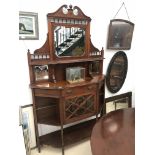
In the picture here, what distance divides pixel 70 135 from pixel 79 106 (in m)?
0.55

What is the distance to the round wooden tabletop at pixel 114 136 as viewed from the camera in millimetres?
1246

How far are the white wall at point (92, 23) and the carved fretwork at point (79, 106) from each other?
20.5 inches

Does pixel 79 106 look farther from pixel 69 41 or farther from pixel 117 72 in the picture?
pixel 117 72

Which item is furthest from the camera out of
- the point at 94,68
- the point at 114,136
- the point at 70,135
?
the point at 94,68

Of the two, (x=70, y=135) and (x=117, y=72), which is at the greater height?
(x=117, y=72)

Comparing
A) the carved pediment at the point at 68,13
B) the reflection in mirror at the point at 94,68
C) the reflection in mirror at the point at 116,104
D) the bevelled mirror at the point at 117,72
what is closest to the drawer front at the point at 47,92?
the reflection in mirror at the point at 94,68

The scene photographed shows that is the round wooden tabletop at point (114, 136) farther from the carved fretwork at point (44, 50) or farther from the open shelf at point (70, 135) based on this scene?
the carved fretwork at point (44, 50)

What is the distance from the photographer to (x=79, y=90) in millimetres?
2230

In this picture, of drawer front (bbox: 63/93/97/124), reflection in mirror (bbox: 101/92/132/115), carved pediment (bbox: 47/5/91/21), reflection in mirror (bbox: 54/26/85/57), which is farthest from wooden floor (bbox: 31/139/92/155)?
carved pediment (bbox: 47/5/91/21)

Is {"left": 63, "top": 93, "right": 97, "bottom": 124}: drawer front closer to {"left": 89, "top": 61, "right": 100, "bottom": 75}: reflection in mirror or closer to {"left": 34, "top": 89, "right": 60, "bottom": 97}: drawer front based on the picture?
{"left": 34, "top": 89, "right": 60, "bottom": 97}: drawer front

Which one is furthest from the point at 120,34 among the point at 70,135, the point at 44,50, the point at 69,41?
the point at 70,135

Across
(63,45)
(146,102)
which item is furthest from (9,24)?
(63,45)

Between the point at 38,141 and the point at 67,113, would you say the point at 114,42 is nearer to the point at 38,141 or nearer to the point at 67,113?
the point at 67,113

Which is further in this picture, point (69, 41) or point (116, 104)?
point (116, 104)
